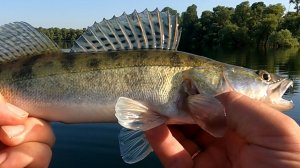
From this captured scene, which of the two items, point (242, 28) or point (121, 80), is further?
point (242, 28)

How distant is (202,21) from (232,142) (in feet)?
313

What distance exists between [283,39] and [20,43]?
7107cm

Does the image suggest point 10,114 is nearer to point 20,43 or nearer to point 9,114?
point 9,114

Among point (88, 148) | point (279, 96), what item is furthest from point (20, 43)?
point (88, 148)

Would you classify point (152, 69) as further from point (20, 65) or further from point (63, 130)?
point (63, 130)

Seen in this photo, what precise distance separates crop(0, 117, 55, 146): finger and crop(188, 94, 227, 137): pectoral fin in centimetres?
148

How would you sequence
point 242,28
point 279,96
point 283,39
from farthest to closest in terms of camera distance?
point 242,28 < point 283,39 < point 279,96

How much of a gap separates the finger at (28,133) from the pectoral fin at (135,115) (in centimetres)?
85

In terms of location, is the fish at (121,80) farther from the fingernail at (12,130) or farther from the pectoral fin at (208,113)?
the fingernail at (12,130)

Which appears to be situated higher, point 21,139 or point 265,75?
point 265,75

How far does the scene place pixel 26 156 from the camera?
345cm

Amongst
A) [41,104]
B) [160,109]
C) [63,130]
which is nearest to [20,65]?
[41,104]

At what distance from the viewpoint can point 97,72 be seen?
145 inches

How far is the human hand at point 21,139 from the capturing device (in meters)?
3.41
